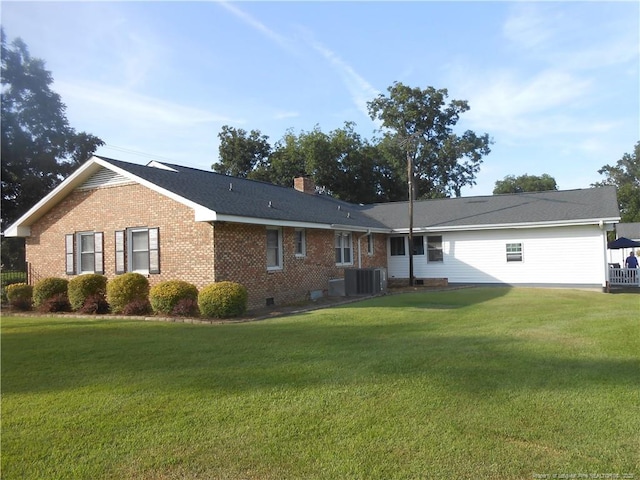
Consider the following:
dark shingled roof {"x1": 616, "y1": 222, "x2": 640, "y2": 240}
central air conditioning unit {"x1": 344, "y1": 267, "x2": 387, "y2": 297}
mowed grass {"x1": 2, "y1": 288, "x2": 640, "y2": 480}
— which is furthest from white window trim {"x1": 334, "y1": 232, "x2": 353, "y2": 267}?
dark shingled roof {"x1": 616, "y1": 222, "x2": 640, "y2": 240}

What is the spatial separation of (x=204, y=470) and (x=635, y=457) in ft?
11.1

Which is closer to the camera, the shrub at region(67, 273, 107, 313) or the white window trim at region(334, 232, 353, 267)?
the shrub at region(67, 273, 107, 313)

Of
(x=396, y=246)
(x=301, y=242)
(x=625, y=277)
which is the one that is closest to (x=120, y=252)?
(x=301, y=242)

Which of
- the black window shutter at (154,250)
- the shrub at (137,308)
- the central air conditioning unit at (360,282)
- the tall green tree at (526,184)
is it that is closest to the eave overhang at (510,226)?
the central air conditioning unit at (360,282)

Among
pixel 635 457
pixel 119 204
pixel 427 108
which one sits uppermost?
pixel 427 108

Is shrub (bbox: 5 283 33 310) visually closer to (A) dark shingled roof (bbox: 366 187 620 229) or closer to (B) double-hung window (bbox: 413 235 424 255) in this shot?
(A) dark shingled roof (bbox: 366 187 620 229)

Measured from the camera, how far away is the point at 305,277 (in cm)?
1712

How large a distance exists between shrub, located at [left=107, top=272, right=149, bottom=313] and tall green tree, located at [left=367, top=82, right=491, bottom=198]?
3491cm

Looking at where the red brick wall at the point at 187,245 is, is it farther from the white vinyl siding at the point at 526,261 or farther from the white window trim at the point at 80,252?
the white vinyl siding at the point at 526,261

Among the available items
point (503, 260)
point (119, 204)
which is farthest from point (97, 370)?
point (503, 260)

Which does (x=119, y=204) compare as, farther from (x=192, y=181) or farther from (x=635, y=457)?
(x=635, y=457)

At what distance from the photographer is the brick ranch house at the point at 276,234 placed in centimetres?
1431

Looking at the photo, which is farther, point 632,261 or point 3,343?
point 632,261

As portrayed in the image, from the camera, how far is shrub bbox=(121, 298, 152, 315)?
13266mm
